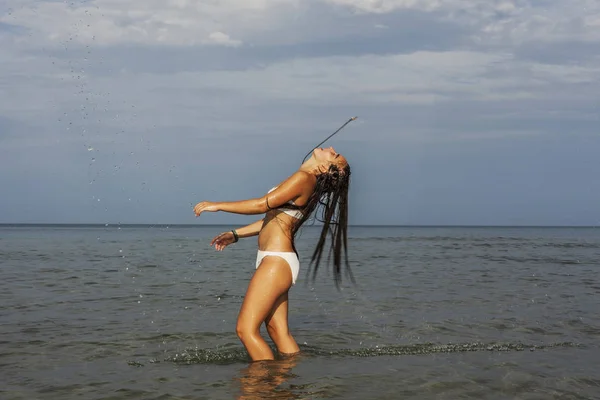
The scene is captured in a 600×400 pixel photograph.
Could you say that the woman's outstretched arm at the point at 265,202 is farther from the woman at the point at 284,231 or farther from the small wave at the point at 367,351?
the small wave at the point at 367,351

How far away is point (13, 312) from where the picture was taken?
36.6ft

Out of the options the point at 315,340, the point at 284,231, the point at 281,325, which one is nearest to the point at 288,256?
the point at 284,231

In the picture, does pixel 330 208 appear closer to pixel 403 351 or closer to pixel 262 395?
pixel 262 395

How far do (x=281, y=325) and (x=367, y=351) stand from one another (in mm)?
1846

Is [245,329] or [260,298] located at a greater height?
[260,298]

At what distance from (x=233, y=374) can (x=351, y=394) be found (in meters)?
1.31

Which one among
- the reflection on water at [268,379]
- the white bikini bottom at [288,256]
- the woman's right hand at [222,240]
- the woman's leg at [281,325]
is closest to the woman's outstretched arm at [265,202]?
the white bikini bottom at [288,256]

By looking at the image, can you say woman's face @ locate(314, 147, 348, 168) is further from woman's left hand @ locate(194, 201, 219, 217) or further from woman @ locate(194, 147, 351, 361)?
woman's left hand @ locate(194, 201, 219, 217)

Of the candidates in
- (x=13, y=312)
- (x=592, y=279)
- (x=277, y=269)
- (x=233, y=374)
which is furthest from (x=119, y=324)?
(x=592, y=279)

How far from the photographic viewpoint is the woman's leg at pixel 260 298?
6.50 meters

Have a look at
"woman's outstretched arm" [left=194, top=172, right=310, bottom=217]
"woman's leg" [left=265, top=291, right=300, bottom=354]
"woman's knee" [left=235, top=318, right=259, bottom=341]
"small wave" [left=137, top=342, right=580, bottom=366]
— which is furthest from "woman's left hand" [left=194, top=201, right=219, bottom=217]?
"small wave" [left=137, top=342, right=580, bottom=366]

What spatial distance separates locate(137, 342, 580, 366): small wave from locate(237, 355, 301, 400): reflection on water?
710mm

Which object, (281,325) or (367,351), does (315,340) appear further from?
(281,325)

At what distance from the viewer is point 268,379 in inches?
251
